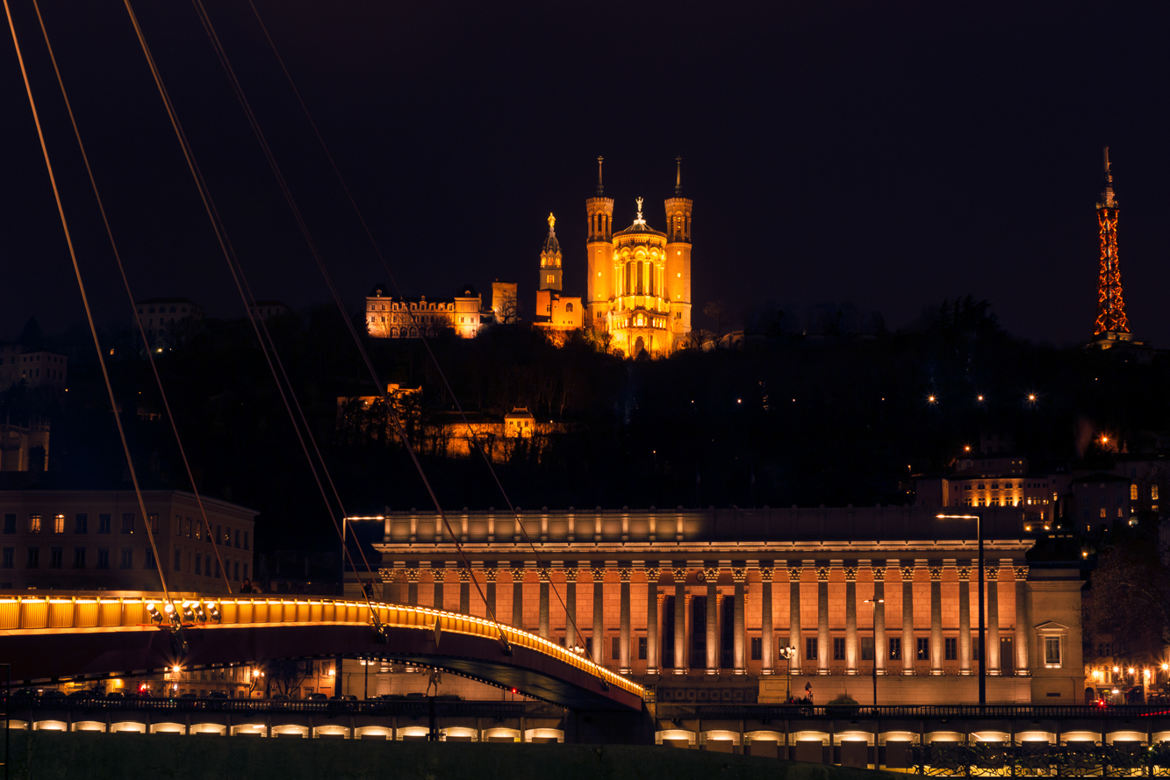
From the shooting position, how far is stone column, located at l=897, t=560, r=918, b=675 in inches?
5827

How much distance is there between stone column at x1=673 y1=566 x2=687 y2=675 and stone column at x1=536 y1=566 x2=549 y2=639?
10.3 meters

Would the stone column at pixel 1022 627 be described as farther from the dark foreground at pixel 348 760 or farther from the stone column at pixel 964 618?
the dark foreground at pixel 348 760

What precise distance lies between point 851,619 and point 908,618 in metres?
4.37

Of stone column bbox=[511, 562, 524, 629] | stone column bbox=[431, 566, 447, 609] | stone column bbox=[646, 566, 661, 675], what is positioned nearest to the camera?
stone column bbox=[646, 566, 661, 675]

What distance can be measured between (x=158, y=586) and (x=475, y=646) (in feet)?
223


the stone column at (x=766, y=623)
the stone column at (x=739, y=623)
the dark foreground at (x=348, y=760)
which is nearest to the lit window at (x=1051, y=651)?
the stone column at (x=766, y=623)

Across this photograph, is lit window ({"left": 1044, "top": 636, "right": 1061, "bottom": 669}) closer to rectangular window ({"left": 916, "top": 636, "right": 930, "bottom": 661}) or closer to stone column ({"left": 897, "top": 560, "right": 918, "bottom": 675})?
rectangular window ({"left": 916, "top": 636, "right": 930, "bottom": 661})

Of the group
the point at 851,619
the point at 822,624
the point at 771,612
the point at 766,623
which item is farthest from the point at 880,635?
the point at 766,623

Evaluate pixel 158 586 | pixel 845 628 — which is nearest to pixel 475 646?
pixel 158 586

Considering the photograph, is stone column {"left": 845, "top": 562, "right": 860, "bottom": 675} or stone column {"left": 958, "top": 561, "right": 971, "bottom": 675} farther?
stone column {"left": 845, "top": 562, "right": 860, "bottom": 675}

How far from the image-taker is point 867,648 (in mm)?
149875

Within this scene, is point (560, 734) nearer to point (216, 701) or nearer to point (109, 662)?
point (216, 701)

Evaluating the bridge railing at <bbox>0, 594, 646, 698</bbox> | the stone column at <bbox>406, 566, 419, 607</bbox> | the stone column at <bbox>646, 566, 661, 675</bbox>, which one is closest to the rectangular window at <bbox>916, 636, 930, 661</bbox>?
the stone column at <bbox>646, 566, 661, 675</bbox>

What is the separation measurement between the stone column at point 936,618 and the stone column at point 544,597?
30064 mm
